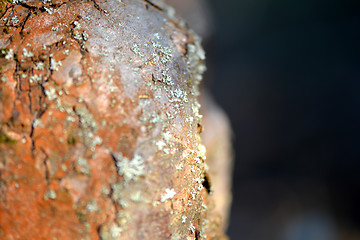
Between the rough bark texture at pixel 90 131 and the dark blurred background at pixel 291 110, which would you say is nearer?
the rough bark texture at pixel 90 131

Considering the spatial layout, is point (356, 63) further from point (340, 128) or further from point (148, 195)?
point (148, 195)

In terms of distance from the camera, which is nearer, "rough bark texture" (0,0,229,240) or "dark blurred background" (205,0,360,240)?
"rough bark texture" (0,0,229,240)

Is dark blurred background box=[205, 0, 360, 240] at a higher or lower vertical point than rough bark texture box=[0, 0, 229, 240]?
lower

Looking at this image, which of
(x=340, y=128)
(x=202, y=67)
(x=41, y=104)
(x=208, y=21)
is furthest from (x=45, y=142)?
(x=340, y=128)

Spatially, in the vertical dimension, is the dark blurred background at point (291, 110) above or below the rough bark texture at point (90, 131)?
below
